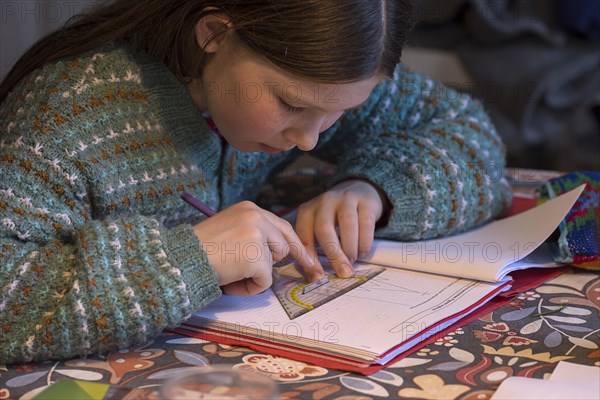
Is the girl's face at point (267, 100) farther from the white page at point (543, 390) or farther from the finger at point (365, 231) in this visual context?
the white page at point (543, 390)

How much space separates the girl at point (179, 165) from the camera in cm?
74

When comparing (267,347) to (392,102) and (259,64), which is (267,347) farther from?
(392,102)

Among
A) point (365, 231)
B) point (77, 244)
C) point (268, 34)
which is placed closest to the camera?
point (77, 244)

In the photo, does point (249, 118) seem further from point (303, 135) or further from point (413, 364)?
point (413, 364)

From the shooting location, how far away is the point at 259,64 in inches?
35.0

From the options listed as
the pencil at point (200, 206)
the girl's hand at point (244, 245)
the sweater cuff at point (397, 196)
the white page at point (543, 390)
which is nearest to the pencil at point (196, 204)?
the pencil at point (200, 206)

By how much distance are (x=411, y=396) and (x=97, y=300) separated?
11.1 inches

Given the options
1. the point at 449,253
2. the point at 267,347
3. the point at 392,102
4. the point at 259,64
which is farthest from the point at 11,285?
the point at 392,102

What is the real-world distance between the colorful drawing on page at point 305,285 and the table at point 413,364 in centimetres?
10

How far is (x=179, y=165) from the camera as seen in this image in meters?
0.96

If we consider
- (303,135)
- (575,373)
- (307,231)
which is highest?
(303,135)

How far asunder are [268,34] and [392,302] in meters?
0.30

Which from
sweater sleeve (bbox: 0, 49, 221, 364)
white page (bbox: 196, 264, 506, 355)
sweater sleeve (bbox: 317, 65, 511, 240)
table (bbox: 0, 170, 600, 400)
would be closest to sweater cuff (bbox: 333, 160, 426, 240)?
sweater sleeve (bbox: 317, 65, 511, 240)

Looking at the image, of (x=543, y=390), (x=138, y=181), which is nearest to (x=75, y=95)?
(x=138, y=181)
